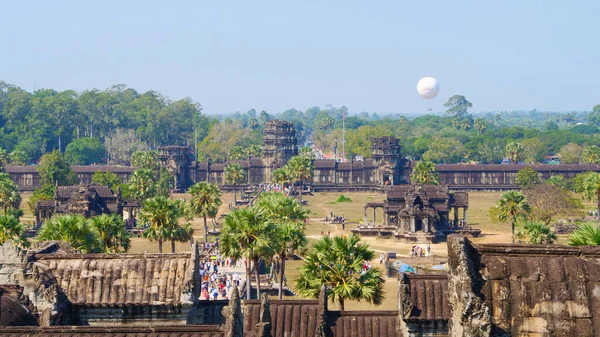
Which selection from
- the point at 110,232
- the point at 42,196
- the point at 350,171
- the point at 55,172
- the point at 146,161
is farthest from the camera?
the point at 350,171

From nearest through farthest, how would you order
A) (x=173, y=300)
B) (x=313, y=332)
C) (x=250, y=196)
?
(x=173, y=300), (x=313, y=332), (x=250, y=196)

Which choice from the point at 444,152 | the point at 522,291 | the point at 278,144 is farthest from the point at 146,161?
the point at 522,291

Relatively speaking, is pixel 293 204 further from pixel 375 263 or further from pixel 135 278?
pixel 135 278

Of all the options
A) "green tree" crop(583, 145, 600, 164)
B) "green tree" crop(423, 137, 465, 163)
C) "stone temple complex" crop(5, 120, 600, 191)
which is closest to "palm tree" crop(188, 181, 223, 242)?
"stone temple complex" crop(5, 120, 600, 191)

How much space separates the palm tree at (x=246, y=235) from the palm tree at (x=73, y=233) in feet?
20.3

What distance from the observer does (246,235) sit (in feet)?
132

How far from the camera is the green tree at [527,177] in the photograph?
126 metres

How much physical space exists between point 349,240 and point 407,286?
36.2 ft

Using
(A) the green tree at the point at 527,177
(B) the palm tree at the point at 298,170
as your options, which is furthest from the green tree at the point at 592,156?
(B) the palm tree at the point at 298,170

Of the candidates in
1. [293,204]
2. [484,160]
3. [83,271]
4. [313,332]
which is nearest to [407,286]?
[313,332]

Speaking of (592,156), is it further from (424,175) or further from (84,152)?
(84,152)

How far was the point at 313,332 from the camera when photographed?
2488cm

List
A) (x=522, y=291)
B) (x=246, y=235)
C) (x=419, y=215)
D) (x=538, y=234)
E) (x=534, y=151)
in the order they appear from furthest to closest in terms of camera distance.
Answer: (x=534, y=151) → (x=419, y=215) → (x=538, y=234) → (x=246, y=235) → (x=522, y=291)

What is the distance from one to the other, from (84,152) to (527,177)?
90495 millimetres
